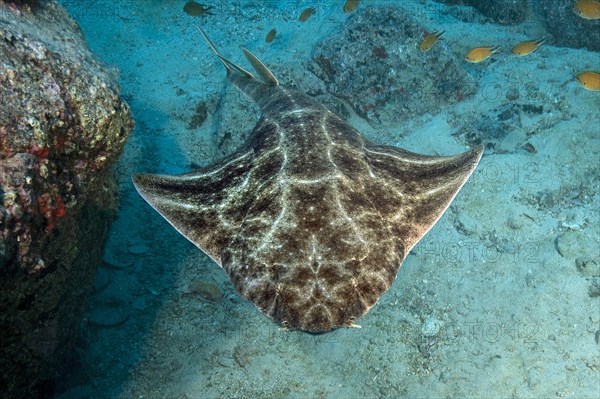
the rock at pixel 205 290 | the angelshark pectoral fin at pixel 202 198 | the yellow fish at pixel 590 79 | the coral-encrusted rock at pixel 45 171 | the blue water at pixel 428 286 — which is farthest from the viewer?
the yellow fish at pixel 590 79

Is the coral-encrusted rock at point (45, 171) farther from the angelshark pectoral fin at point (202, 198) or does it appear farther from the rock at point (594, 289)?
the rock at point (594, 289)

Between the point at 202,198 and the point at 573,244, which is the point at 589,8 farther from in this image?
the point at 202,198

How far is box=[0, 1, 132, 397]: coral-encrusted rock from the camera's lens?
9.88ft

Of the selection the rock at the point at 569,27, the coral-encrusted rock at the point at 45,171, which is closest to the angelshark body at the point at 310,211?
the coral-encrusted rock at the point at 45,171

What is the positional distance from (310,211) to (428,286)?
3574 mm

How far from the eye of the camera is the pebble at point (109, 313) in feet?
20.9

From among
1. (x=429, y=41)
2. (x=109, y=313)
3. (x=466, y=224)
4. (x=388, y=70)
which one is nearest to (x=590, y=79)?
(x=429, y=41)

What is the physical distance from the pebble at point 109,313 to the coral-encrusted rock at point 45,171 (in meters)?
1.55

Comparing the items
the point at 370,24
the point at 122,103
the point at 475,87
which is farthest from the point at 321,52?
the point at 122,103

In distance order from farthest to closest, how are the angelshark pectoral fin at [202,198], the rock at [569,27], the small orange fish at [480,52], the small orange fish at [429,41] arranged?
the rock at [569,27]
the small orange fish at [429,41]
the small orange fish at [480,52]
the angelshark pectoral fin at [202,198]

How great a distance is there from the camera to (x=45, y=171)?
3.28 metres

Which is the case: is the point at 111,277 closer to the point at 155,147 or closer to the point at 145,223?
the point at 145,223

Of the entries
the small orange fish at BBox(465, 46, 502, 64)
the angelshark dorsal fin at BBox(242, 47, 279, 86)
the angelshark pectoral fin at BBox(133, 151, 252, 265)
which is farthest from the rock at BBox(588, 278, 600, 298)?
the angelshark dorsal fin at BBox(242, 47, 279, 86)

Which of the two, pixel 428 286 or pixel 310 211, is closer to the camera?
pixel 310 211
